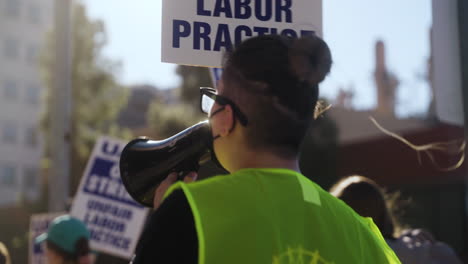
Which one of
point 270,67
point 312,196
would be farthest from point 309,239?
point 270,67

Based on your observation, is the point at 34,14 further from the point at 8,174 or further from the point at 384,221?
the point at 384,221

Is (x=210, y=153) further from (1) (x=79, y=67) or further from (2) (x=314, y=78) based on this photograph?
(1) (x=79, y=67)

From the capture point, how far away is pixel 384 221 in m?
3.79

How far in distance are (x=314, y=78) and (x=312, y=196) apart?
0.30m

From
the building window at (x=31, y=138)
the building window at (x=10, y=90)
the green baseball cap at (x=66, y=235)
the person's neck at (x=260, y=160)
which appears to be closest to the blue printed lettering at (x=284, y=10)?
the person's neck at (x=260, y=160)

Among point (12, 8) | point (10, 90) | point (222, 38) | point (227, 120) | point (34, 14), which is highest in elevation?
point (12, 8)

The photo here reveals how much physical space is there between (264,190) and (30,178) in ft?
180

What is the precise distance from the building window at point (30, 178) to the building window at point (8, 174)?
2.80 ft

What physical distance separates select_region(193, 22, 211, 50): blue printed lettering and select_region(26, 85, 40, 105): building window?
180ft

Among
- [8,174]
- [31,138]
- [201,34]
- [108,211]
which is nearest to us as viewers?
[201,34]

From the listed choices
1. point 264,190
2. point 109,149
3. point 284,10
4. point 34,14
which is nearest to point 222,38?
point 284,10

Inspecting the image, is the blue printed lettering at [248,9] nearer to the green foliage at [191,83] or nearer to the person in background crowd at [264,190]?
the person in background crowd at [264,190]

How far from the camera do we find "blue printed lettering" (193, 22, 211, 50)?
3.29 meters

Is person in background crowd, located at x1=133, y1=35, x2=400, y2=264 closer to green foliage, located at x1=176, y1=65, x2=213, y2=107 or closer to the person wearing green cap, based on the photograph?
the person wearing green cap
